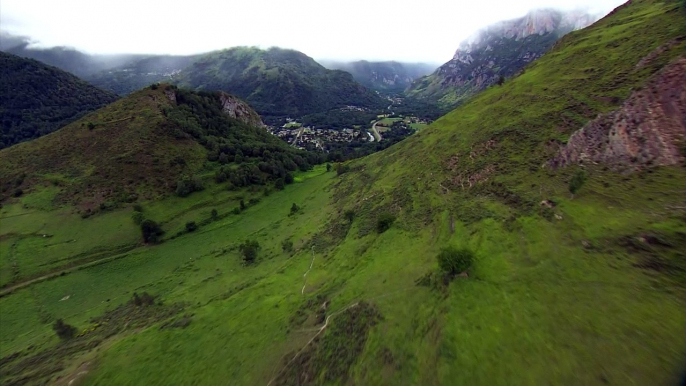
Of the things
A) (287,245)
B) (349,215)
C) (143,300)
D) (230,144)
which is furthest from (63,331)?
(230,144)

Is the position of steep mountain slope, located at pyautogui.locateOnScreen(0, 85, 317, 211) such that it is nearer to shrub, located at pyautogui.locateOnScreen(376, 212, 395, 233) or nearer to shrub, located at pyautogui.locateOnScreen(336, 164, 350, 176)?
shrub, located at pyautogui.locateOnScreen(336, 164, 350, 176)

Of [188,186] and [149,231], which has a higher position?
[188,186]

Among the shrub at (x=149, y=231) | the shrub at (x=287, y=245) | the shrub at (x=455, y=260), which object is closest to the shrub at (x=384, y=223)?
the shrub at (x=455, y=260)

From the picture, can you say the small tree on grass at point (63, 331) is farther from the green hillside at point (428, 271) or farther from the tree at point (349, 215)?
the tree at point (349, 215)

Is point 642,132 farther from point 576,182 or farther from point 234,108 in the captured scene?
point 234,108

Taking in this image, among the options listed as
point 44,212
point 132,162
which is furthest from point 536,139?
point 44,212

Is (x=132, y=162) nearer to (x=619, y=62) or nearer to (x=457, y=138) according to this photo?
(x=457, y=138)
